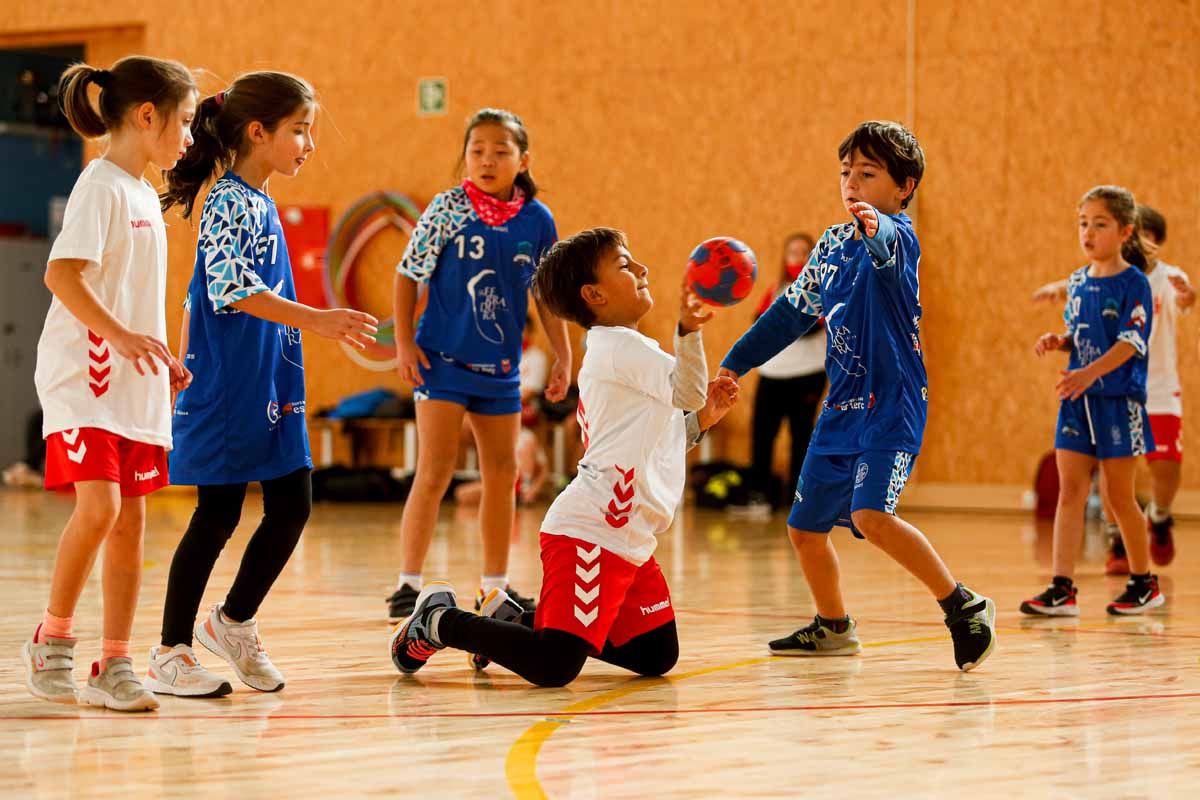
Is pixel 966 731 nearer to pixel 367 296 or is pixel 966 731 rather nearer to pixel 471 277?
pixel 471 277

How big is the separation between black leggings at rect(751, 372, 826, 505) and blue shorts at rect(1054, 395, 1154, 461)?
477 cm

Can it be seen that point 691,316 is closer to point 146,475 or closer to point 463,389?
point 146,475

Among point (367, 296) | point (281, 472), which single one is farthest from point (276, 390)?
point (367, 296)

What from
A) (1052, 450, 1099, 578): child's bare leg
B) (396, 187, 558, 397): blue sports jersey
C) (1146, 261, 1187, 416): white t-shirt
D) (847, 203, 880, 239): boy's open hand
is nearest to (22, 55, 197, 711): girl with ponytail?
(847, 203, 880, 239): boy's open hand

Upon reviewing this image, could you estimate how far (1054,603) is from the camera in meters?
5.12

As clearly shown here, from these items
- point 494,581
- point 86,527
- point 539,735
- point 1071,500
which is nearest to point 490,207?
point 494,581

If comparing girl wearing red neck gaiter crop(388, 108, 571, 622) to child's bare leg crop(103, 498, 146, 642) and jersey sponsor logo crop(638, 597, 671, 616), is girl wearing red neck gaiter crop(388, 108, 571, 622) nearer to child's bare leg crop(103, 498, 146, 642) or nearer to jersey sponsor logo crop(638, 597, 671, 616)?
jersey sponsor logo crop(638, 597, 671, 616)

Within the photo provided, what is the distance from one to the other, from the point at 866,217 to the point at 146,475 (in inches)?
67.2

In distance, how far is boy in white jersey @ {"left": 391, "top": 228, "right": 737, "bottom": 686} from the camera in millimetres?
3635

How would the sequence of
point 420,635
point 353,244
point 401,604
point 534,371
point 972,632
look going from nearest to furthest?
point 420,635 < point 972,632 < point 401,604 < point 534,371 < point 353,244

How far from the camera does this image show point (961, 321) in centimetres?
1040

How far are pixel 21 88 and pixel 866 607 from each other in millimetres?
11758

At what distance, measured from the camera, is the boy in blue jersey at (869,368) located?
394 centimetres

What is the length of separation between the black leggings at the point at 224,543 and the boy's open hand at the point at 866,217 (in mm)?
1397
